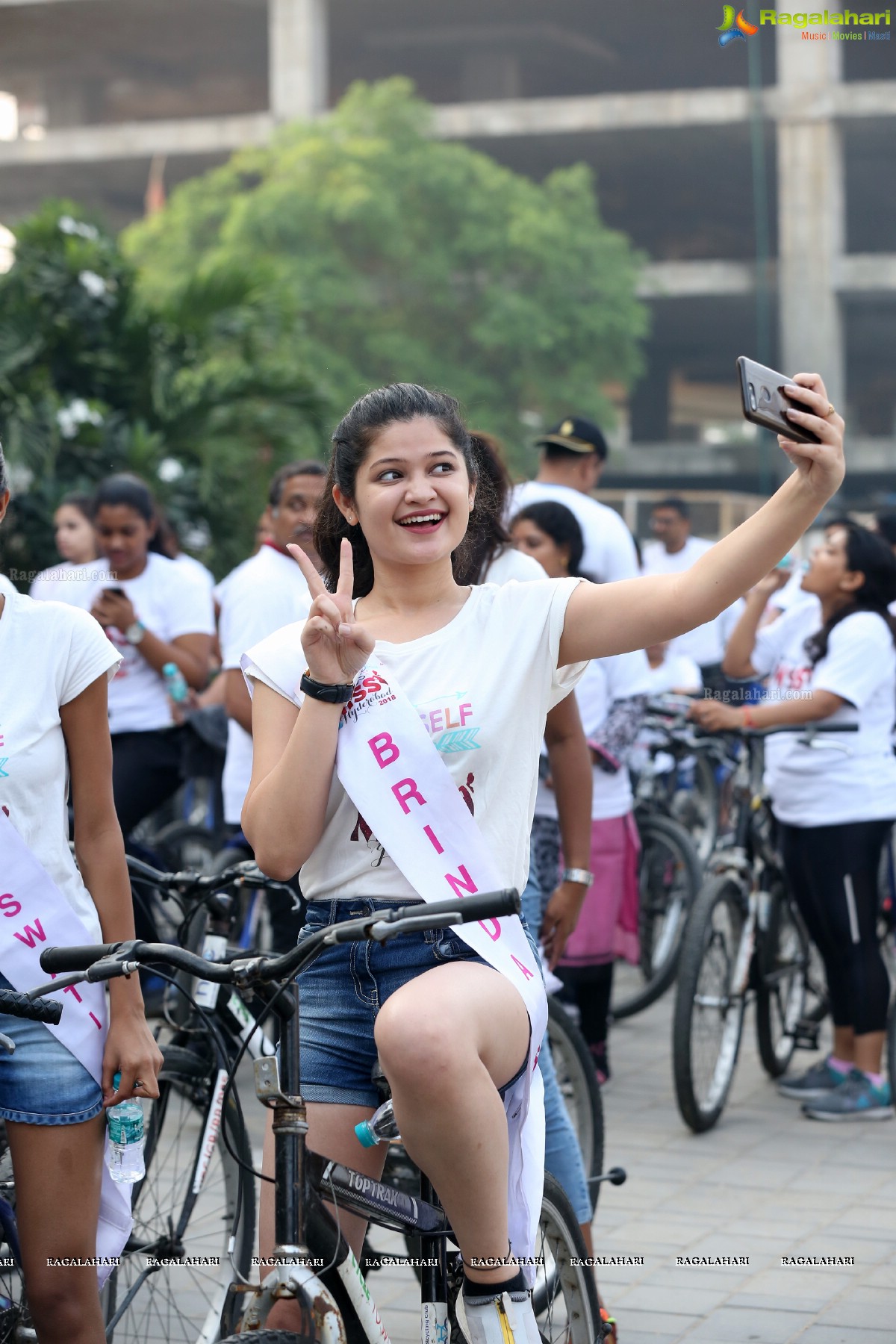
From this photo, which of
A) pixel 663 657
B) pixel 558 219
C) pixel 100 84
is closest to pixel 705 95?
pixel 558 219

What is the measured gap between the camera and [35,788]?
2584 mm

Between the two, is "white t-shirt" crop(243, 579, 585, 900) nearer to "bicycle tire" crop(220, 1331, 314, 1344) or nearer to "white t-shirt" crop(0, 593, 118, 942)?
"white t-shirt" crop(0, 593, 118, 942)

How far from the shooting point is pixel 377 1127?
2402 millimetres

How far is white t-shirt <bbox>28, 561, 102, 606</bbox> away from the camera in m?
6.18

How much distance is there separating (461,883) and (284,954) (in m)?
0.34

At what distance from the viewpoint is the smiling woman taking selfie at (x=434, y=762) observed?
2256mm

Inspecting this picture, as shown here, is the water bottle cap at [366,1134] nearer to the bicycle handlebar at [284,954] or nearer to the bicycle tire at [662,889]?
the bicycle handlebar at [284,954]

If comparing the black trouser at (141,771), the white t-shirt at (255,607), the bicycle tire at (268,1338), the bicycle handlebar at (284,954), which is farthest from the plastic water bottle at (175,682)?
the bicycle tire at (268,1338)

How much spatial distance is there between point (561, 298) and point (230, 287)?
2017cm

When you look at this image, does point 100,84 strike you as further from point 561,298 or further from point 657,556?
point 657,556

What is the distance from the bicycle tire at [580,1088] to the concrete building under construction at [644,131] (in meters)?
33.2

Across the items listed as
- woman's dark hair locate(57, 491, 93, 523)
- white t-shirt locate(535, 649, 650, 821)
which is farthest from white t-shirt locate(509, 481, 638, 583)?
woman's dark hair locate(57, 491, 93, 523)

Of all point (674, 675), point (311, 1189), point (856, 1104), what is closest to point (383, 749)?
point (311, 1189)

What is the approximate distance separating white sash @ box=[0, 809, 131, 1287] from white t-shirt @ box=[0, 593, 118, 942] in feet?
0.10
